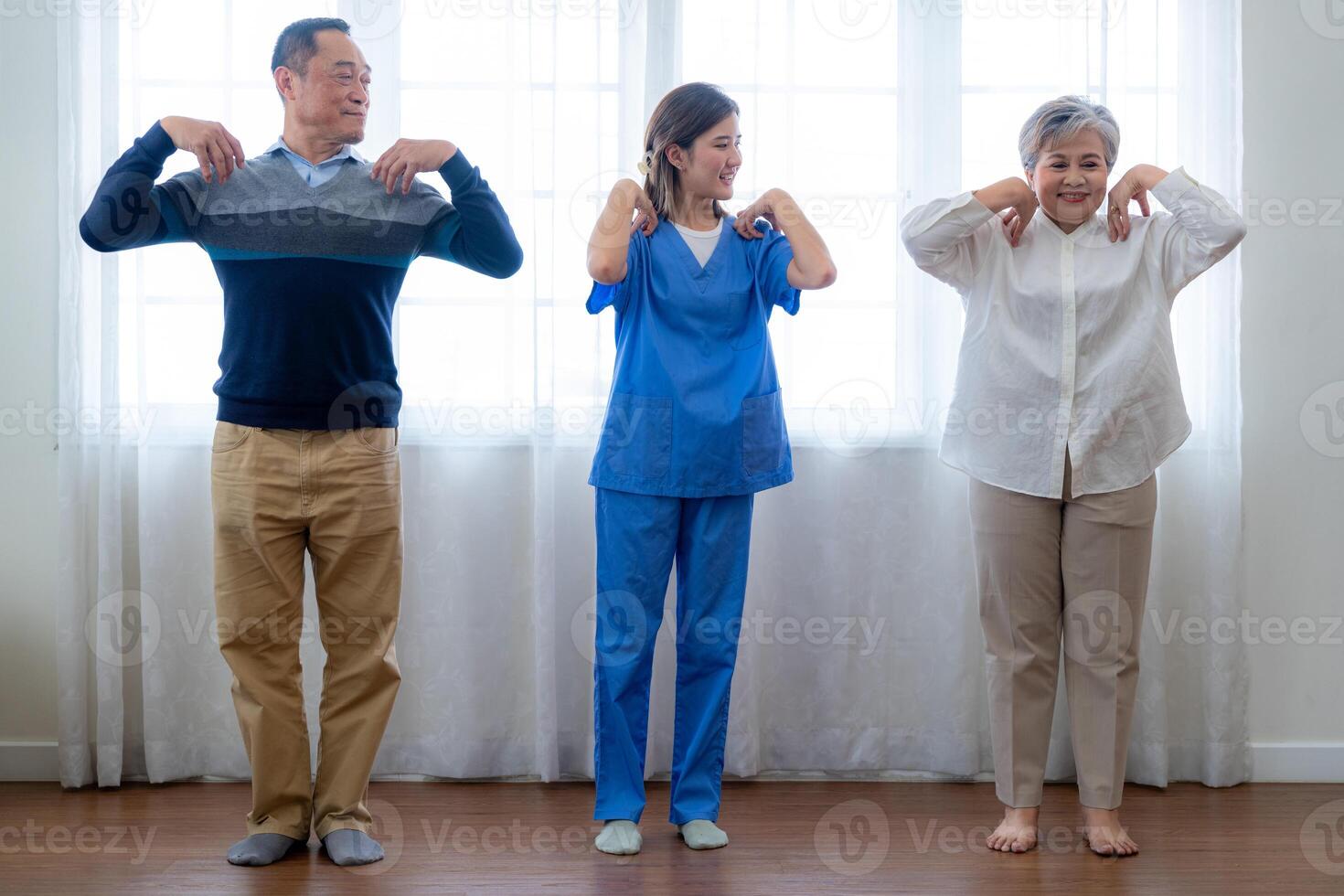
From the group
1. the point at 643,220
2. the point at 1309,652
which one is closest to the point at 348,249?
the point at 643,220

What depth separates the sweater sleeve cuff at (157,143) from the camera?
204cm

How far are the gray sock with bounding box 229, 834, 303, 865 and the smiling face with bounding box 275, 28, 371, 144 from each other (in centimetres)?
132

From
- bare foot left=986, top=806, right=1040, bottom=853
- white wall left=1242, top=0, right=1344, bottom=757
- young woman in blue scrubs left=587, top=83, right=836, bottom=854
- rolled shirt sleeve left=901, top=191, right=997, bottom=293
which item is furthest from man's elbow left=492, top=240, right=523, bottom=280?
white wall left=1242, top=0, right=1344, bottom=757

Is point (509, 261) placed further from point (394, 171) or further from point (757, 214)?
point (757, 214)

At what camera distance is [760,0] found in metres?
2.60

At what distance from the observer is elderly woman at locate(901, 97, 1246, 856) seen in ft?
7.00

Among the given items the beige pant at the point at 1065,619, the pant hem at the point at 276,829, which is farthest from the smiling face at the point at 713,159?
the pant hem at the point at 276,829

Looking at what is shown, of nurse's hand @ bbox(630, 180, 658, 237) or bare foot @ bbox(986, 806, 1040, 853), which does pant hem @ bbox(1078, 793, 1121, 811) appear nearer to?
bare foot @ bbox(986, 806, 1040, 853)

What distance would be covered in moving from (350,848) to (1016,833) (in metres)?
1.27

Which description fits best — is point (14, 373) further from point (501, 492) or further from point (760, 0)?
point (760, 0)

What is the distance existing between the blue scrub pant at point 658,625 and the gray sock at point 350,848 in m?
0.42

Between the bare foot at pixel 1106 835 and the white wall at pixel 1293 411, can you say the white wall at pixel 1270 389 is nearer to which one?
the white wall at pixel 1293 411

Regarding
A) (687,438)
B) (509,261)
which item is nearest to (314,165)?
(509,261)

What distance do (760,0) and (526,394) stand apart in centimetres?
107
